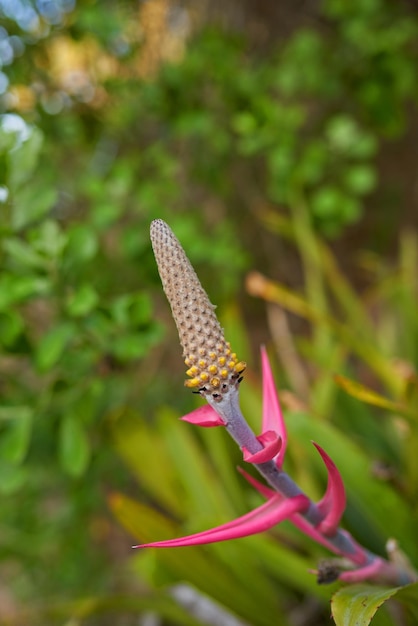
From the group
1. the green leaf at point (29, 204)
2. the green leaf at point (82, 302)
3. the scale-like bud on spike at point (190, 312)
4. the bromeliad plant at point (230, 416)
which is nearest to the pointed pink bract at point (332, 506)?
the bromeliad plant at point (230, 416)

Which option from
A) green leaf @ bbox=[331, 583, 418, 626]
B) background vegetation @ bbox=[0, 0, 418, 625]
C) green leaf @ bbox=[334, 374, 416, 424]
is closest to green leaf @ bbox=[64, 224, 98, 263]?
background vegetation @ bbox=[0, 0, 418, 625]

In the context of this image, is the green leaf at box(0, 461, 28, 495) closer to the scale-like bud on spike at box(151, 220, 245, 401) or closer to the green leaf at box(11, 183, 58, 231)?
the green leaf at box(11, 183, 58, 231)

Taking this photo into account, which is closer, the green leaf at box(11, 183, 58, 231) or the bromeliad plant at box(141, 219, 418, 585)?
the bromeliad plant at box(141, 219, 418, 585)

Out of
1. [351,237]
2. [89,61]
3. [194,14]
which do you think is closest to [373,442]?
[89,61]

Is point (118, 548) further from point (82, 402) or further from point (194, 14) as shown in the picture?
point (194, 14)

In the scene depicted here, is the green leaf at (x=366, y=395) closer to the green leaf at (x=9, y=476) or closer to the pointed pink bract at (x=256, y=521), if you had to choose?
the pointed pink bract at (x=256, y=521)

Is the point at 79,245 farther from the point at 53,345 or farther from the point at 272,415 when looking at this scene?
the point at 272,415

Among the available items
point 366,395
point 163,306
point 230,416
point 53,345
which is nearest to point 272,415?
point 230,416
